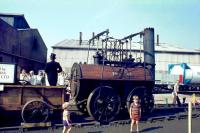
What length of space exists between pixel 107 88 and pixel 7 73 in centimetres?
395

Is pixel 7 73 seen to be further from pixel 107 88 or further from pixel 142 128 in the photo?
pixel 142 128

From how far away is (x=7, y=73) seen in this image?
32.7 ft

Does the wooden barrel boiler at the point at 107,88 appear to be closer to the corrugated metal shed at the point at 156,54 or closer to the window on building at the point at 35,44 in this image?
the window on building at the point at 35,44

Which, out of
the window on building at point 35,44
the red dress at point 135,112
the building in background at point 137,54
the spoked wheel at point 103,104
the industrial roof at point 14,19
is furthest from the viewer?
the building in background at point 137,54

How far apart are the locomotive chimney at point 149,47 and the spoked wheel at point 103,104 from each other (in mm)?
2631

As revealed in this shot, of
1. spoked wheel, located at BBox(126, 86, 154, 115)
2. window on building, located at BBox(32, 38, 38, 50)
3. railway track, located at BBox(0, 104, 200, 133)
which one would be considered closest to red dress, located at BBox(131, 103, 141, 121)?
railway track, located at BBox(0, 104, 200, 133)

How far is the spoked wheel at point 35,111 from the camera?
390 inches

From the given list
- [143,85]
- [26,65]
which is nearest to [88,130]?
[143,85]

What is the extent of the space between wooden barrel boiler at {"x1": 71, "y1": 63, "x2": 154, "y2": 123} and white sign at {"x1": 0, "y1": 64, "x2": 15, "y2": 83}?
8.48 feet

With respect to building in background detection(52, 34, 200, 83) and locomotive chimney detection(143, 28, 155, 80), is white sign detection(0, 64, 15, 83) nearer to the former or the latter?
locomotive chimney detection(143, 28, 155, 80)

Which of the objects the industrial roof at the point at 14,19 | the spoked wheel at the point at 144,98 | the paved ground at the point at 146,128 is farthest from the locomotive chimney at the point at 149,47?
the industrial roof at the point at 14,19

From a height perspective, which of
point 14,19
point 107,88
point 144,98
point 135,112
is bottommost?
point 135,112

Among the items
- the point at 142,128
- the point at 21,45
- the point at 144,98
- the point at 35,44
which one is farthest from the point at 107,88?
the point at 35,44

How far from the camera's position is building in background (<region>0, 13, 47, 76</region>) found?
2534cm
